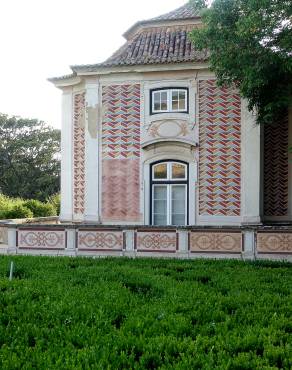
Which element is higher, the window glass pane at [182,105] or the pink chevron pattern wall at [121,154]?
the window glass pane at [182,105]

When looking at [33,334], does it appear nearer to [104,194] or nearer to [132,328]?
[132,328]

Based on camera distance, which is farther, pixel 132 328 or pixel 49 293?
pixel 49 293

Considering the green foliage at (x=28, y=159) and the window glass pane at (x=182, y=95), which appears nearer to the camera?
the window glass pane at (x=182, y=95)

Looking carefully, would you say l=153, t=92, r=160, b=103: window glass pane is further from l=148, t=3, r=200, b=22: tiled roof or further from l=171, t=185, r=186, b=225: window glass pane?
l=148, t=3, r=200, b=22: tiled roof

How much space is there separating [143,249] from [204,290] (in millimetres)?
4701

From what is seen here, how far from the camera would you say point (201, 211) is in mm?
15930

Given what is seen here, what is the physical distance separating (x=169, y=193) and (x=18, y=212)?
27.5 ft

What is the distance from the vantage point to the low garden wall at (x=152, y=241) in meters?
12.7

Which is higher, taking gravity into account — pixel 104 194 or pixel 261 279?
pixel 104 194

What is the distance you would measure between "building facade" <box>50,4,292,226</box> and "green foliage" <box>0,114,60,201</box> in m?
32.4

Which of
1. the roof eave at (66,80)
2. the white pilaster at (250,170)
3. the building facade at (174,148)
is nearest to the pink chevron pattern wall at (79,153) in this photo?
the building facade at (174,148)

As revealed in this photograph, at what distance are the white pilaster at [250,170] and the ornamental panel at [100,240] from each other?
14.7ft

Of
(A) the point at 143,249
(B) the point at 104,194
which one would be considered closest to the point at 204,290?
(A) the point at 143,249

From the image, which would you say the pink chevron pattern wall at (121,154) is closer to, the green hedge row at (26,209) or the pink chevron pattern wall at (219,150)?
the pink chevron pattern wall at (219,150)
